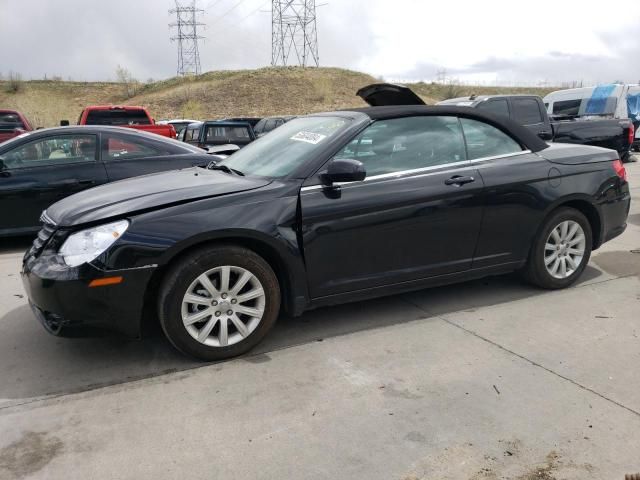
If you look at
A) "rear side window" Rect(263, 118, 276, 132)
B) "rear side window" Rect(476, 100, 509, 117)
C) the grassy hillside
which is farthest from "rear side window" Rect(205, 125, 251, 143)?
the grassy hillside

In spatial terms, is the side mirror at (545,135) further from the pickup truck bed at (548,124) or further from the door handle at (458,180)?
the door handle at (458,180)

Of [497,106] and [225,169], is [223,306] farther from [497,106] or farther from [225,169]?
[497,106]

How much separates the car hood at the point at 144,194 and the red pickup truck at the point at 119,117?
30.9 ft

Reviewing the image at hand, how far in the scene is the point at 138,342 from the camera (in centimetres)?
380

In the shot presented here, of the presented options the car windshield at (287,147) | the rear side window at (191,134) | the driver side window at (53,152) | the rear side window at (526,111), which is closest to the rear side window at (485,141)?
the car windshield at (287,147)

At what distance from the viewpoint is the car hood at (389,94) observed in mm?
5054

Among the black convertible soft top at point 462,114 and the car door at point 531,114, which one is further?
the car door at point 531,114


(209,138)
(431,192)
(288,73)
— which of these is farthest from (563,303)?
(288,73)

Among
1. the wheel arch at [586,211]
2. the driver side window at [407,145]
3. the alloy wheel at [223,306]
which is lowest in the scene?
the alloy wheel at [223,306]

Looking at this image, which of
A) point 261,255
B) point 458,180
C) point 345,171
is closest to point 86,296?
point 261,255

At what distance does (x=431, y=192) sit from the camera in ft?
13.0

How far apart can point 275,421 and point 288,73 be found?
5611cm

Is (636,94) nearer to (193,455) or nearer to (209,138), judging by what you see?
(209,138)

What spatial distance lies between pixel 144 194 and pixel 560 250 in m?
3.36
